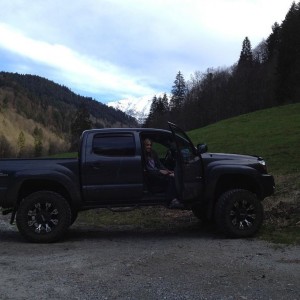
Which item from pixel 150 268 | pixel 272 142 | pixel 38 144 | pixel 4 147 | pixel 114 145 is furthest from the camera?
pixel 38 144

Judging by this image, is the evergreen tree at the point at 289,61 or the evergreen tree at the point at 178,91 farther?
the evergreen tree at the point at 178,91

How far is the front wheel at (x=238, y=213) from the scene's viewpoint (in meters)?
8.92

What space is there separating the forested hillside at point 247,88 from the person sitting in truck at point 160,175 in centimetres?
5549

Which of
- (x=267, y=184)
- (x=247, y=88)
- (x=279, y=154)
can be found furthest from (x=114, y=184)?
(x=247, y=88)

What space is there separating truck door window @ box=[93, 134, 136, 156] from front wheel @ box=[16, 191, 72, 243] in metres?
1.16

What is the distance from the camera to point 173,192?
361 inches

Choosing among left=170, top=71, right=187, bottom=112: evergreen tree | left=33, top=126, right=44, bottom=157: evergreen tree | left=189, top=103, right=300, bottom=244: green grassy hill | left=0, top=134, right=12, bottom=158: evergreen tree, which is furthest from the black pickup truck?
left=33, top=126, right=44, bottom=157: evergreen tree

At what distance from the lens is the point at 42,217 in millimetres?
8922

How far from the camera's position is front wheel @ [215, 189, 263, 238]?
892 centimetres

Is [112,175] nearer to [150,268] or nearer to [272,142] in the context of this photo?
[150,268]

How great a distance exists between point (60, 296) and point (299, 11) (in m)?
70.5

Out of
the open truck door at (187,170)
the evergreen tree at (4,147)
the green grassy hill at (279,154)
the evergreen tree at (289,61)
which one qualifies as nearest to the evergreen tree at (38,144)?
the evergreen tree at (4,147)

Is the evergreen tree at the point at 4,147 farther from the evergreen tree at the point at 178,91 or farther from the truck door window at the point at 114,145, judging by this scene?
the truck door window at the point at 114,145

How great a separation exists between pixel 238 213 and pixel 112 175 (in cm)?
246
